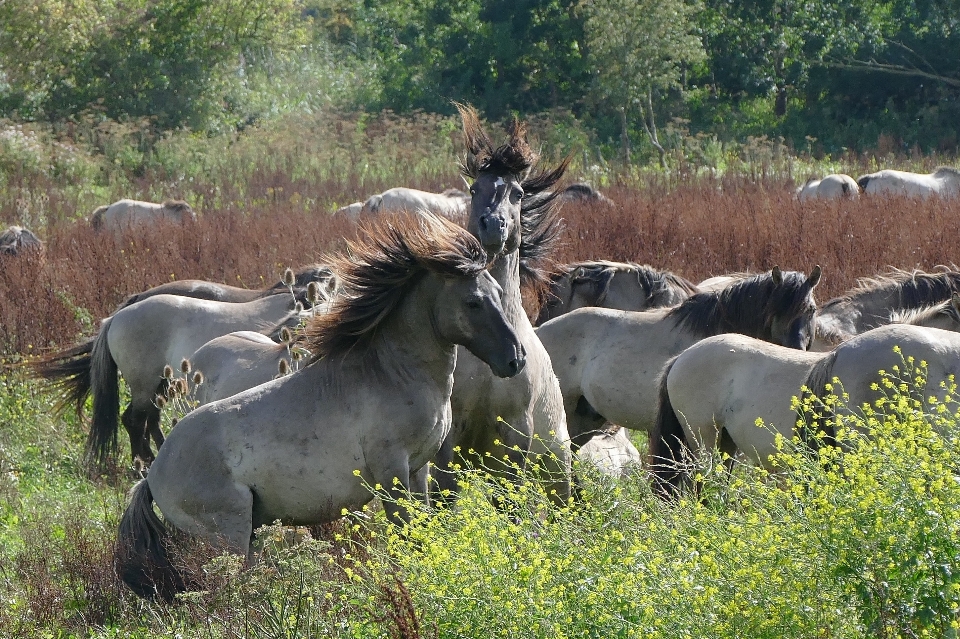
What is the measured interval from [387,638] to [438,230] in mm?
1847

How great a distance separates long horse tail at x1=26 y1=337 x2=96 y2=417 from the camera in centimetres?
936

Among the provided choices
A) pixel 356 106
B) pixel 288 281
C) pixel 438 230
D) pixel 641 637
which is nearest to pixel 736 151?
pixel 356 106

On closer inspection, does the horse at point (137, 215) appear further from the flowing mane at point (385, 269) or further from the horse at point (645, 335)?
the flowing mane at point (385, 269)

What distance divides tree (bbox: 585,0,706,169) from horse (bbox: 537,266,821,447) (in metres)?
20.1

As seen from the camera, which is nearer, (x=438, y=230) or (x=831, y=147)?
(x=438, y=230)

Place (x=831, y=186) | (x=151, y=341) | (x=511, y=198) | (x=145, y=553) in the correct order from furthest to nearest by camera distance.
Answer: (x=831, y=186) < (x=151, y=341) < (x=511, y=198) < (x=145, y=553)

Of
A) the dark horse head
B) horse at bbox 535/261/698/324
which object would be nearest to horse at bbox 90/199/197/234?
horse at bbox 535/261/698/324

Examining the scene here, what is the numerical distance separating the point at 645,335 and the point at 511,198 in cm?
244

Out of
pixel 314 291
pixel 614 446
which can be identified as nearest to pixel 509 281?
pixel 314 291

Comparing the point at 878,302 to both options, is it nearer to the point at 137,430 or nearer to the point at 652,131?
the point at 137,430

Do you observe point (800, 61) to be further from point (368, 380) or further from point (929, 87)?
point (368, 380)

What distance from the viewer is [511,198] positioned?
19.6ft

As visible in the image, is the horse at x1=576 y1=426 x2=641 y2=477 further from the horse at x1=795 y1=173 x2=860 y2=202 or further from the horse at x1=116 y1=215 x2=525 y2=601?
the horse at x1=795 y1=173 x2=860 y2=202

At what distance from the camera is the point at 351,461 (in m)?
4.91
